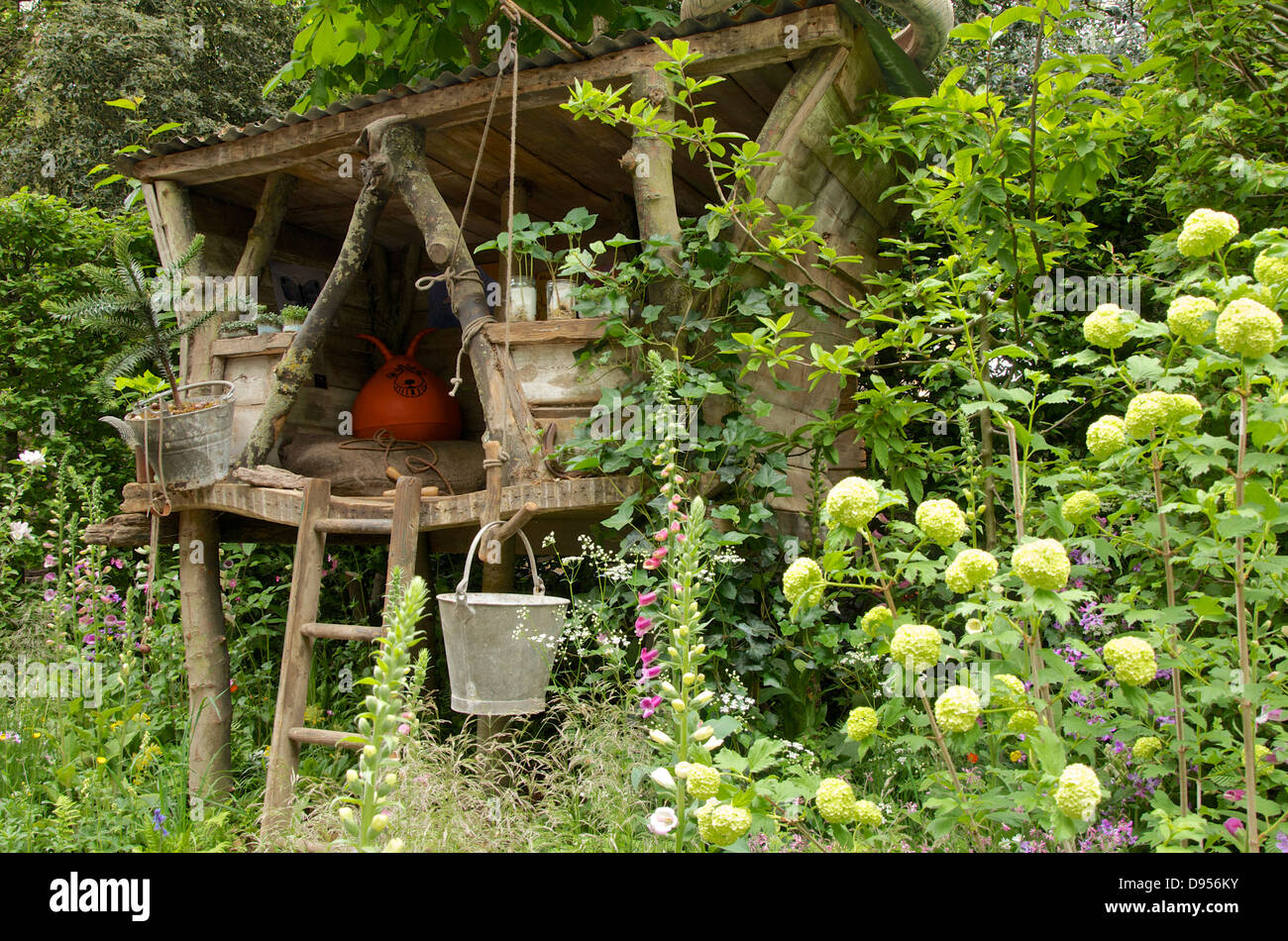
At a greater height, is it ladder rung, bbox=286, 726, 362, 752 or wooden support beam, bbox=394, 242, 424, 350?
wooden support beam, bbox=394, 242, 424, 350

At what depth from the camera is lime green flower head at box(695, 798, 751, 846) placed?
1.45 metres

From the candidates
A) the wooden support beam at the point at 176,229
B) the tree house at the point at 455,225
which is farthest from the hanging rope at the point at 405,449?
the wooden support beam at the point at 176,229

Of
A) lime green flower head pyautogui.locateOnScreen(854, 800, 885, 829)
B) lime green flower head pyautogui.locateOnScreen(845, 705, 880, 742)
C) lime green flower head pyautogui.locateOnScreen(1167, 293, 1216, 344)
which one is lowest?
lime green flower head pyautogui.locateOnScreen(854, 800, 885, 829)

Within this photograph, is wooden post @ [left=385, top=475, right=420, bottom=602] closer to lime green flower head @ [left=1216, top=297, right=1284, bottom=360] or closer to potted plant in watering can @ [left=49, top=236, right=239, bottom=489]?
potted plant in watering can @ [left=49, top=236, right=239, bottom=489]

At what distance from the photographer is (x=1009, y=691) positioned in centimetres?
Answer: 170

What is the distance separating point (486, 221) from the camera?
5.52 metres

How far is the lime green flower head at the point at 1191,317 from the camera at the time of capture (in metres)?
1.72

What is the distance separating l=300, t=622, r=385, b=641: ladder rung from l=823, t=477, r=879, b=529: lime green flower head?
6.56 feet

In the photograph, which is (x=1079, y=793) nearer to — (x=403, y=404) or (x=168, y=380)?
(x=168, y=380)

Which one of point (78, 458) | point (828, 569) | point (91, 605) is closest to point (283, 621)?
point (91, 605)

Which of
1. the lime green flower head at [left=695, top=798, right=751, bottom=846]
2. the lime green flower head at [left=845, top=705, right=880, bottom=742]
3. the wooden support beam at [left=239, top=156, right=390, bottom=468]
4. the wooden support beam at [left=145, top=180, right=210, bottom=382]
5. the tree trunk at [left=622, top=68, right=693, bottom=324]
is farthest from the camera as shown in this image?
the wooden support beam at [left=145, top=180, right=210, bottom=382]

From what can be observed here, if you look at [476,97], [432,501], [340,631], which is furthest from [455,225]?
[340,631]

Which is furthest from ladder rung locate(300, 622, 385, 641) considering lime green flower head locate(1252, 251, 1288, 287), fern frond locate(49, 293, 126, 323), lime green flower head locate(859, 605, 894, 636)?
lime green flower head locate(1252, 251, 1288, 287)

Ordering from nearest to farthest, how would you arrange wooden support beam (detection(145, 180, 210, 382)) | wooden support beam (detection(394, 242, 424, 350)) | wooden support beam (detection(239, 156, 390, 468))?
wooden support beam (detection(239, 156, 390, 468)) → wooden support beam (detection(145, 180, 210, 382)) → wooden support beam (detection(394, 242, 424, 350))
